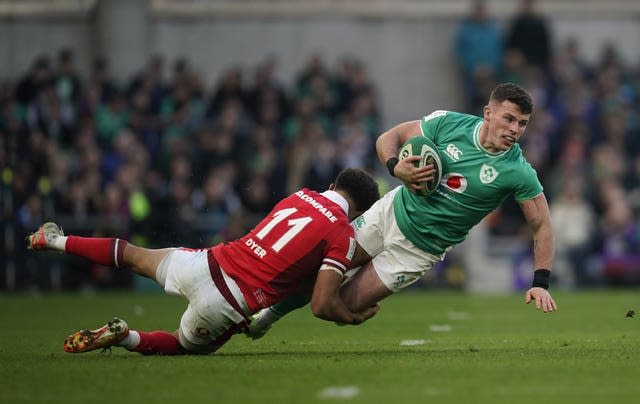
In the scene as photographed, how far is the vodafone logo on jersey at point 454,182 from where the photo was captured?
9.96 meters

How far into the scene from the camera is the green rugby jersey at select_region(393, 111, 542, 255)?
9.81m

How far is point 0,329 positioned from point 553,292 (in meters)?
10.9

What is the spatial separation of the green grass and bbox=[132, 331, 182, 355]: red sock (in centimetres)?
12

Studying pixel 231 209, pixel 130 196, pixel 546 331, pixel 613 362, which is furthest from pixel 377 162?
pixel 613 362

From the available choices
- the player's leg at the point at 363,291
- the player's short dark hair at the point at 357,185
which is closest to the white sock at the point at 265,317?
the player's leg at the point at 363,291

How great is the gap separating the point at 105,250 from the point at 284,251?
1.36m

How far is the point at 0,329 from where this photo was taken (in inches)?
498

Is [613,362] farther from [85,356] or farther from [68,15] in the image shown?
[68,15]

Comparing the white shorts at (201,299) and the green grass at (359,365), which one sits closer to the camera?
the green grass at (359,365)

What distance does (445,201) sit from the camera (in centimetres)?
1004

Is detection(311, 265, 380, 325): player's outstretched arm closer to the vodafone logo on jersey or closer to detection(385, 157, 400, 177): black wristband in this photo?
detection(385, 157, 400, 177): black wristband

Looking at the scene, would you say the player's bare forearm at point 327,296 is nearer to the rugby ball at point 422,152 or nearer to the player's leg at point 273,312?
the player's leg at point 273,312

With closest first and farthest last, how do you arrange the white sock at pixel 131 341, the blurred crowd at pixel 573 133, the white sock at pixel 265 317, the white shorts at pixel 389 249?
the white sock at pixel 131 341, the white sock at pixel 265 317, the white shorts at pixel 389 249, the blurred crowd at pixel 573 133

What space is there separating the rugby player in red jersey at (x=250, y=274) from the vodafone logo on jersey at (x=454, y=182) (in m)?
1.02
